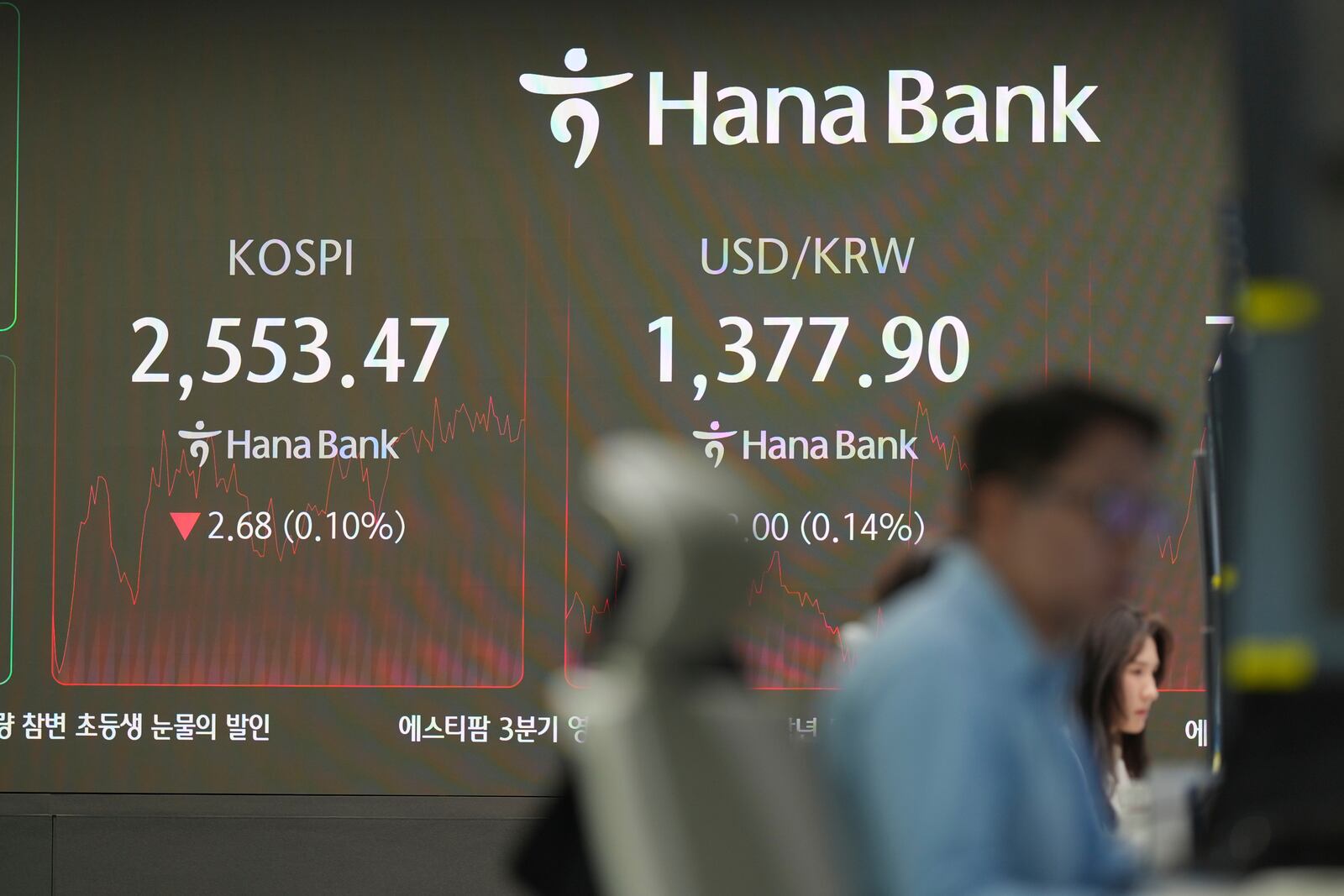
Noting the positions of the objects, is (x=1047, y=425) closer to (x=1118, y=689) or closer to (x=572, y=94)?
(x=1118, y=689)

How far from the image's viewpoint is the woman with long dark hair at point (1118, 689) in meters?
3.67

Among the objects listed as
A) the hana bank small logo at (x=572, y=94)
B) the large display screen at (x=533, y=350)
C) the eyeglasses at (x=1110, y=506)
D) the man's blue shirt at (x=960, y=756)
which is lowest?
the man's blue shirt at (x=960, y=756)

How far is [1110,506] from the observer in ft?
5.15

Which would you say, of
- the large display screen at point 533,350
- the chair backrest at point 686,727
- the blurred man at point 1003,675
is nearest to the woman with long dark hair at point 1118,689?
the large display screen at point 533,350

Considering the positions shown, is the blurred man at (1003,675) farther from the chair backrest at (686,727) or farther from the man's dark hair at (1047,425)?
the chair backrest at (686,727)

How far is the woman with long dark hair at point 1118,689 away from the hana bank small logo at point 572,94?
233 cm

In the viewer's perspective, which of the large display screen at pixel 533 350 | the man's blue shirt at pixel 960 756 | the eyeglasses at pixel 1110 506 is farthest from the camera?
the large display screen at pixel 533 350

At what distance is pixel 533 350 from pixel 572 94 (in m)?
0.82

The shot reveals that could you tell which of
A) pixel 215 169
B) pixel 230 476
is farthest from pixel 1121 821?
pixel 215 169

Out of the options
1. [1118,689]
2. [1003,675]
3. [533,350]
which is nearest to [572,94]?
[533,350]

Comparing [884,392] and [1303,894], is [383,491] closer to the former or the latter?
[884,392]

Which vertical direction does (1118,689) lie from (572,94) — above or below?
below

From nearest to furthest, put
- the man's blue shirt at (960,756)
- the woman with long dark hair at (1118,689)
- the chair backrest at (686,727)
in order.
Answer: the chair backrest at (686,727)
the man's blue shirt at (960,756)
the woman with long dark hair at (1118,689)

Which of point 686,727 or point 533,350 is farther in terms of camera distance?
point 533,350
